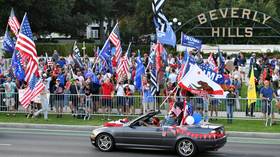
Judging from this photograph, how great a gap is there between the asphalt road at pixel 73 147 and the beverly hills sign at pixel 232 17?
32316 mm

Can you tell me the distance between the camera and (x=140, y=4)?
72625 mm

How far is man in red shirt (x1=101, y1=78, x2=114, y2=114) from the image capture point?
22.8 m

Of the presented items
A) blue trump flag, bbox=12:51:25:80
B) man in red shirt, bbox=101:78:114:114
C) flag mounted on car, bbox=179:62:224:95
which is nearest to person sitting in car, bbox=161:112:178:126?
flag mounted on car, bbox=179:62:224:95

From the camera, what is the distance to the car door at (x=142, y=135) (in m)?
15.3

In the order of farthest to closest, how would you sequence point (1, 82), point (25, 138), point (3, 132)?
point (1, 82) < point (3, 132) < point (25, 138)

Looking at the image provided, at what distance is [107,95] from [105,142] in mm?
7040

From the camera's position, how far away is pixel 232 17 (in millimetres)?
50562

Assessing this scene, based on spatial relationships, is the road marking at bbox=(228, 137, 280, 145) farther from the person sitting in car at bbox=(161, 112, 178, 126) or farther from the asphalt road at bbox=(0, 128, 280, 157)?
the person sitting in car at bbox=(161, 112, 178, 126)

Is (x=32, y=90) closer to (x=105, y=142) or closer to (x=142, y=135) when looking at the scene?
(x=105, y=142)

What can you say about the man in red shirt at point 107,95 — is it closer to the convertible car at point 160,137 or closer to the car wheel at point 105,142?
the convertible car at point 160,137

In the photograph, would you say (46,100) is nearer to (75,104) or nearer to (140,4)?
(75,104)

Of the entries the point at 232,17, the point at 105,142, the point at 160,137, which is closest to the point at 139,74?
the point at 105,142

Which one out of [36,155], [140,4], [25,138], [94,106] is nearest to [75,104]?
[94,106]

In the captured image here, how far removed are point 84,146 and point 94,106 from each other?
665cm
